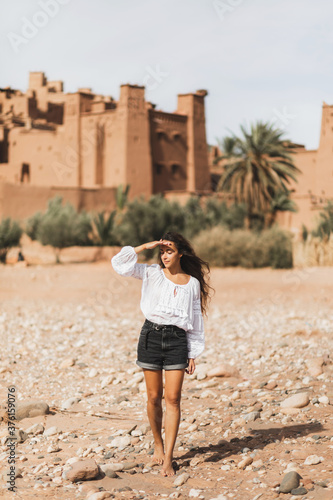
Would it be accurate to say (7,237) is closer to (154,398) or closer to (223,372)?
(223,372)

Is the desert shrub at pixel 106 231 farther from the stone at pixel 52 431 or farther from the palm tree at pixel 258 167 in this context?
the stone at pixel 52 431

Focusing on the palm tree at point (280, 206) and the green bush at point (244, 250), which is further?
the palm tree at point (280, 206)

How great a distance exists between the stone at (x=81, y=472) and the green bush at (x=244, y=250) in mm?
16922

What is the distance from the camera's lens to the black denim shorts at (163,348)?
4.01 metres

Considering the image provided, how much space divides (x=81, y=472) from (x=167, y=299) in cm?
123

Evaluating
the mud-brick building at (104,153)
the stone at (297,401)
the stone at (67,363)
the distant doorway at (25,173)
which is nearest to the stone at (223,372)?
the stone at (297,401)


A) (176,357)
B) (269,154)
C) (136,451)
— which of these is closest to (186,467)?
(136,451)

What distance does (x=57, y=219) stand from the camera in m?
26.6

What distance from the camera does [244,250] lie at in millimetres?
21047

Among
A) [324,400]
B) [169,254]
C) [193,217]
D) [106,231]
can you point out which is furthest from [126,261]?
[193,217]

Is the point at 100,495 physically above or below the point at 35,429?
above

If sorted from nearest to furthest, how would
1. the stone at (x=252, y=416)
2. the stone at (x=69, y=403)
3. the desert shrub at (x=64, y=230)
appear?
the stone at (x=252, y=416), the stone at (x=69, y=403), the desert shrub at (x=64, y=230)

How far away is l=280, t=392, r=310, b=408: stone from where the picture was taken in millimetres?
5305

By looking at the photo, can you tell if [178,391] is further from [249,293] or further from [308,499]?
[249,293]
